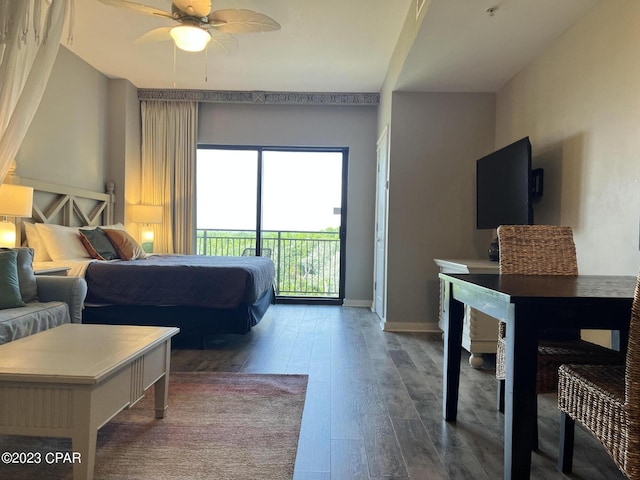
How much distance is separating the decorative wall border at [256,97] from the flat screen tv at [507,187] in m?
2.16

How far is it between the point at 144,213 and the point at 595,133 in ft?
15.3

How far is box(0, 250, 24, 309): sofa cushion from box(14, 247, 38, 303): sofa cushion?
53mm

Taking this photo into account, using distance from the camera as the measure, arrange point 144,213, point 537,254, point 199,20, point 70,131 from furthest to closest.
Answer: point 144,213
point 70,131
point 199,20
point 537,254

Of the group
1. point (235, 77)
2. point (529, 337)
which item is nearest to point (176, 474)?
point (529, 337)

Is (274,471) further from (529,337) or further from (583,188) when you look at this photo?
(583,188)

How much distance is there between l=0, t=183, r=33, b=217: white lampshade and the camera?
281 cm

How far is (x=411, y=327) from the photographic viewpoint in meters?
4.04

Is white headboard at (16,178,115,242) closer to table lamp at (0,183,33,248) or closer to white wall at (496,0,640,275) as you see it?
table lamp at (0,183,33,248)

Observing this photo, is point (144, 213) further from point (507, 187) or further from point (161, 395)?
point (507, 187)

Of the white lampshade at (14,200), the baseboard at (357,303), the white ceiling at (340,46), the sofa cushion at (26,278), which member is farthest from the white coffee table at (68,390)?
the baseboard at (357,303)

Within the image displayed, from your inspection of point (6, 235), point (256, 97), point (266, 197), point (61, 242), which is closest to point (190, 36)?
point (6, 235)

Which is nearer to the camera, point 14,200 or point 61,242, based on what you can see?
point 14,200

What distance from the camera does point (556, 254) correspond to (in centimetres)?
210

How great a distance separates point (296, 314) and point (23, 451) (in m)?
3.17
